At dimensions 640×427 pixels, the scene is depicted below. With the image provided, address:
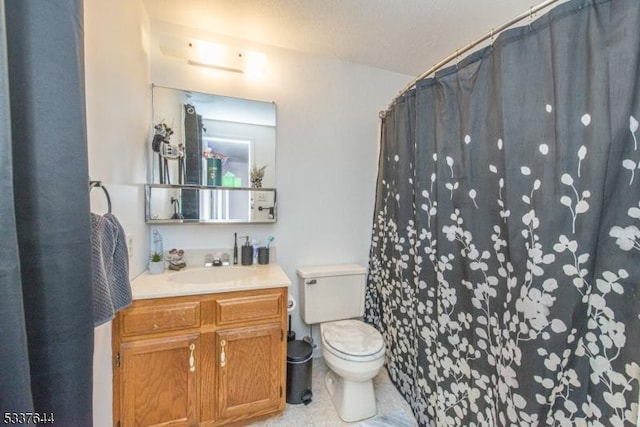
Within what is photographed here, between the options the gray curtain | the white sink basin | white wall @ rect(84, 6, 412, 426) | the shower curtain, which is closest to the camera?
the gray curtain

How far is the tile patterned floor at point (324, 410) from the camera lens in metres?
1.54

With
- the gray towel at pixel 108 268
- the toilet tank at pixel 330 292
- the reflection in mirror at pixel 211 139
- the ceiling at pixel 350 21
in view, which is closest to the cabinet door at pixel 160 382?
the gray towel at pixel 108 268

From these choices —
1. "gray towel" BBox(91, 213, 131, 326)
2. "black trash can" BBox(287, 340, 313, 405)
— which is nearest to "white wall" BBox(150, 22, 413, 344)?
"black trash can" BBox(287, 340, 313, 405)

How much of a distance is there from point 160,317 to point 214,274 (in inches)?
17.9

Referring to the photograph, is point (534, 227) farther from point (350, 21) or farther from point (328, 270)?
point (350, 21)

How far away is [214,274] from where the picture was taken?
1.74 m

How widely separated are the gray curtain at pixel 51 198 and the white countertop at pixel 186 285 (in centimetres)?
69

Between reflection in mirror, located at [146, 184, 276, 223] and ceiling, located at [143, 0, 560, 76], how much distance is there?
105 cm

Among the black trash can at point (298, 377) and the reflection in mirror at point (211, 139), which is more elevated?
the reflection in mirror at point (211, 139)

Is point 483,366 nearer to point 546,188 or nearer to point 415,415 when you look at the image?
point 415,415

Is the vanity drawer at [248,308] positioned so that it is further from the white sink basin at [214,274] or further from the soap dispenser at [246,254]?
the soap dispenser at [246,254]

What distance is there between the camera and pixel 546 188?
94 centimetres

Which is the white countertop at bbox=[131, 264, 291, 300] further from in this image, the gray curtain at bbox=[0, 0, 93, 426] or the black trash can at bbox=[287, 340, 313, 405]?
the gray curtain at bbox=[0, 0, 93, 426]

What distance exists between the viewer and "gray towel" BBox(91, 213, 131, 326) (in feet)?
2.71
